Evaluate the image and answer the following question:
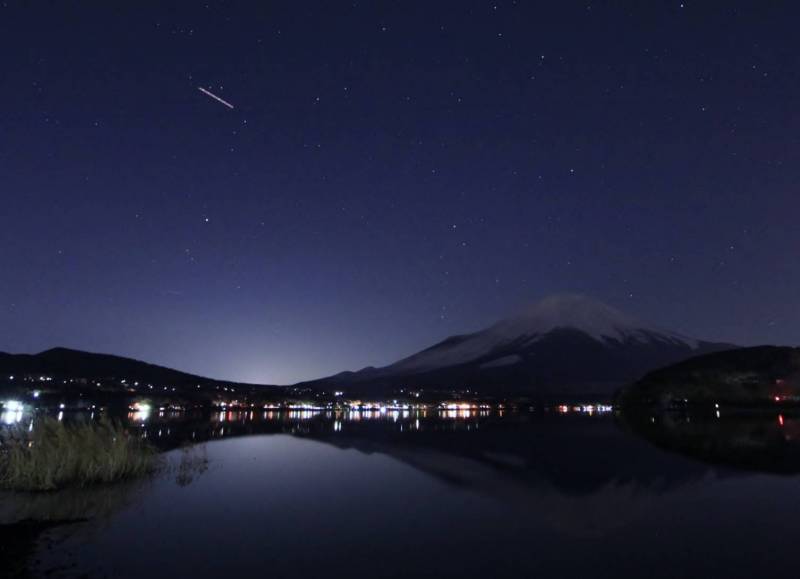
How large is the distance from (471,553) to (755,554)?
7.03m

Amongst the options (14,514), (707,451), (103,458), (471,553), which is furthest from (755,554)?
(707,451)

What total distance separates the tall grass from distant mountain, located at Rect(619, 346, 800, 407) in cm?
12196

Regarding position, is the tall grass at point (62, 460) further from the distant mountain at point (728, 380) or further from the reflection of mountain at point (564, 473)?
the distant mountain at point (728, 380)

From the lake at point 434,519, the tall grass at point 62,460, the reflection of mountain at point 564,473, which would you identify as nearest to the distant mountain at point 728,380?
the reflection of mountain at point 564,473

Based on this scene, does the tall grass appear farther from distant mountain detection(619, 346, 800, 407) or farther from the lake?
distant mountain detection(619, 346, 800, 407)

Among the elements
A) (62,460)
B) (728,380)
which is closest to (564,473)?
(62,460)

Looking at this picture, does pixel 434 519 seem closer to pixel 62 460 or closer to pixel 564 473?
pixel 564 473

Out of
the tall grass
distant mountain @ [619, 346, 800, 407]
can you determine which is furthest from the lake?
distant mountain @ [619, 346, 800, 407]

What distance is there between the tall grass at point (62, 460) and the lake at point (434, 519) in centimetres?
116

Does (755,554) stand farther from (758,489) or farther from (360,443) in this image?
(360,443)

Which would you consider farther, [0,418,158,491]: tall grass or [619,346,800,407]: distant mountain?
[619,346,800,407]: distant mountain

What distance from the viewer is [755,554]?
A: 593 inches


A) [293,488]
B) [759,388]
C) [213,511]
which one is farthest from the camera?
[759,388]

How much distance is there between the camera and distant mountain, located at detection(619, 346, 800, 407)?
383 ft
